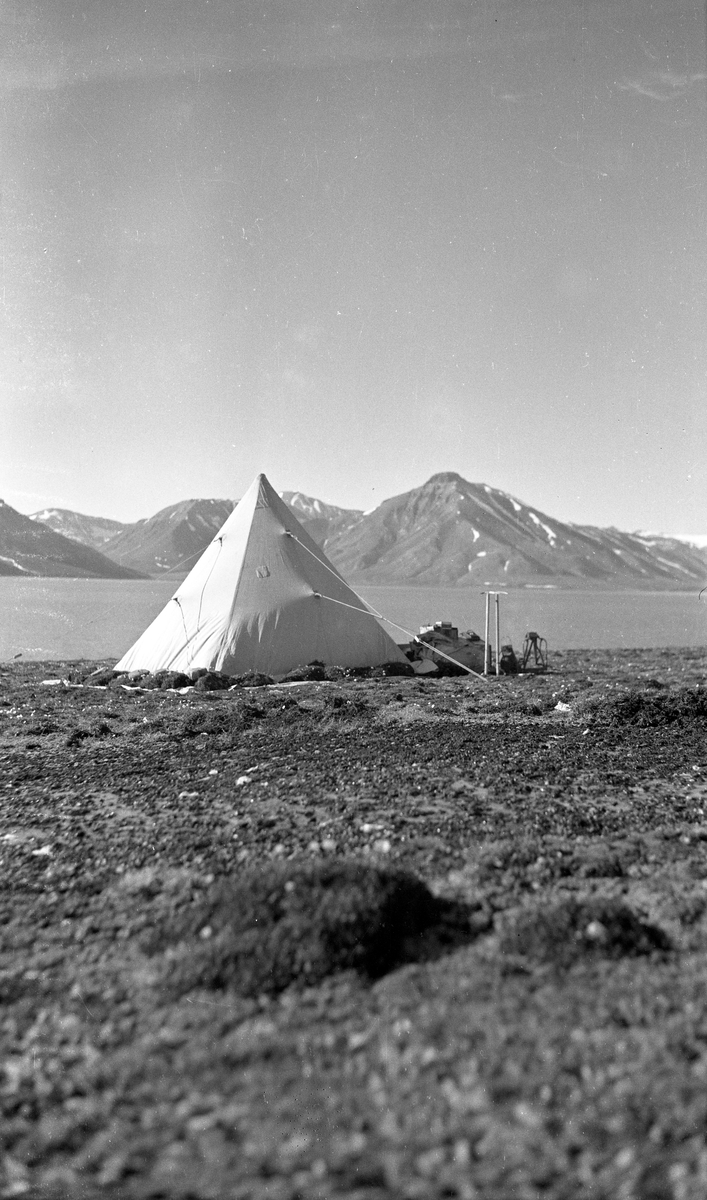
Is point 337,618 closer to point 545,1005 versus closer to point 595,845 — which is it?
point 595,845

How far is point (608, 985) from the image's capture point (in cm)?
510

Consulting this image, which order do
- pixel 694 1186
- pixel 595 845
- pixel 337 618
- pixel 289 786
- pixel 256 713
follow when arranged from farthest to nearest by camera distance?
pixel 337 618
pixel 256 713
pixel 289 786
pixel 595 845
pixel 694 1186

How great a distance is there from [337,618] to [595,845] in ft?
65.9

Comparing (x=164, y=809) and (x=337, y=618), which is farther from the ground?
(x=337, y=618)

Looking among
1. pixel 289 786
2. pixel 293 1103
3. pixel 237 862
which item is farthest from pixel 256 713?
pixel 293 1103

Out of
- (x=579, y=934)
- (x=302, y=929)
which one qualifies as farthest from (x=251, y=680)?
(x=579, y=934)

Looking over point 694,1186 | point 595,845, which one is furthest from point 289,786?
point 694,1186

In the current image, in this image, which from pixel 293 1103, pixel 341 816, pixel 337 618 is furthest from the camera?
pixel 337 618

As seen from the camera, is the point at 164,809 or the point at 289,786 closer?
the point at 164,809

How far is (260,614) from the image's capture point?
1043 inches

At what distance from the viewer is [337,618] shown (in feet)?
91.6

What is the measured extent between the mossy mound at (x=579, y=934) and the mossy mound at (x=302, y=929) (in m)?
0.49

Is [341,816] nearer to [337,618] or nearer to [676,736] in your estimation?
[676,736]

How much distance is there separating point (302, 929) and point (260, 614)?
21181 millimetres
